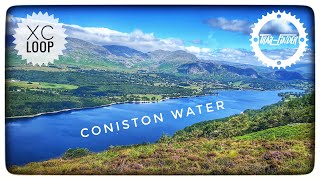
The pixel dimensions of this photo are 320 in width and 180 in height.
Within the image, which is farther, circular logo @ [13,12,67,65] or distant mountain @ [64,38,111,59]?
distant mountain @ [64,38,111,59]

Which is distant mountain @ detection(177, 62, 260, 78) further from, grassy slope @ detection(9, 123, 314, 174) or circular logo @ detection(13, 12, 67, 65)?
circular logo @ detection(13, 12, 67, 65)

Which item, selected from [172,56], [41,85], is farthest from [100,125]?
[172,56]

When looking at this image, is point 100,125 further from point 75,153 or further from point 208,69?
point 208,69

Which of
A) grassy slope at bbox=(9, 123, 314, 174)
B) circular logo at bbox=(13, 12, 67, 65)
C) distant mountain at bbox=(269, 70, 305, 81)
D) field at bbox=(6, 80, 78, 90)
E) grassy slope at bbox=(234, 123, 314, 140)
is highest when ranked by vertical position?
circular logo at bbox=(13, 12, 67, 65)

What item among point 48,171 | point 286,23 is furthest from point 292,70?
point 48,171

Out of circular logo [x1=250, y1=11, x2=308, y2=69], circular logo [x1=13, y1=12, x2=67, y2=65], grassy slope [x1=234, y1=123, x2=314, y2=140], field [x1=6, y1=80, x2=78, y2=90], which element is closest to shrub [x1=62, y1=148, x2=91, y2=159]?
field [x1=6, y1=80, x2=78, y2=90]

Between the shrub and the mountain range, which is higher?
the mountain range

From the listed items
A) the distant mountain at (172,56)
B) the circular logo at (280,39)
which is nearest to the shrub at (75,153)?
the distant mountain at (172,56)
